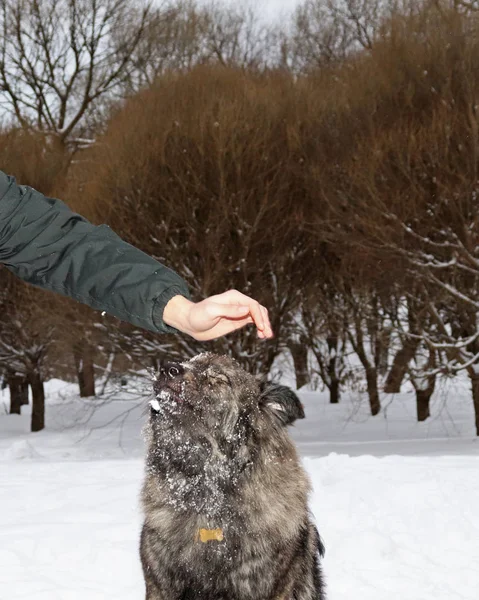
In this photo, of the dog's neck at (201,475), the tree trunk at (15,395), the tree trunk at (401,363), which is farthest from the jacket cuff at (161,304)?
the tree trunk at (15,395)

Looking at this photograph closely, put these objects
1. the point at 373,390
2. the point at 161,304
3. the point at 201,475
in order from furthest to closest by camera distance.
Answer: the point at 373,390, the point at 201,475, the point at 161,304

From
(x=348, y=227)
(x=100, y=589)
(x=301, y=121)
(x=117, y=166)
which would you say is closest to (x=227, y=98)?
(x=301, y=121)

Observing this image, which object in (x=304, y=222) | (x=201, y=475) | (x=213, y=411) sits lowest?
(x=201, y=475)

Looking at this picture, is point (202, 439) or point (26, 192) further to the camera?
point (202, 439)

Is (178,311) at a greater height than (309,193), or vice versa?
(309,193)

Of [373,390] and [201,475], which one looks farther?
[373,390]

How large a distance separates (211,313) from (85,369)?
73.1ft

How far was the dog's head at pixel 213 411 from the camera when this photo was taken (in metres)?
3.61

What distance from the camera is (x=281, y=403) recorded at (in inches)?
148

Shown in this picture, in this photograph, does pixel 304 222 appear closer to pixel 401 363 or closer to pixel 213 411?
pixel 401 363

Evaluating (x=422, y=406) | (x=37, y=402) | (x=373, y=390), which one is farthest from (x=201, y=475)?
(x=37, y=402)

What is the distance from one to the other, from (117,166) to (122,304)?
14.5 m

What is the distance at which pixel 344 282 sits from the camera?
741 inches

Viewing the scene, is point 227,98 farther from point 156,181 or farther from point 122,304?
point 122,304
